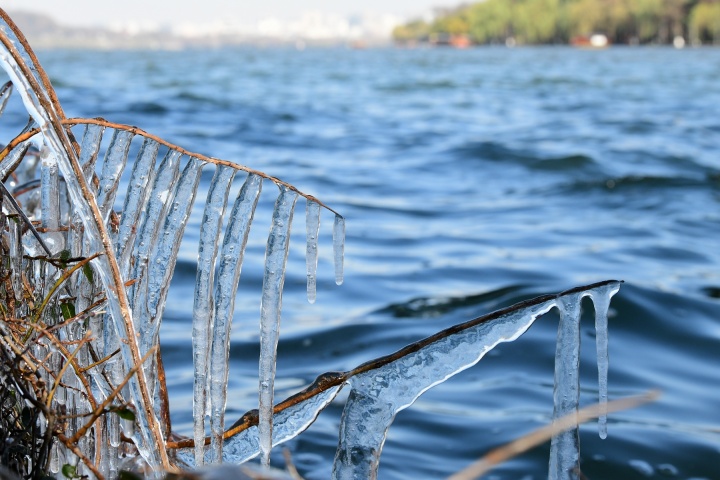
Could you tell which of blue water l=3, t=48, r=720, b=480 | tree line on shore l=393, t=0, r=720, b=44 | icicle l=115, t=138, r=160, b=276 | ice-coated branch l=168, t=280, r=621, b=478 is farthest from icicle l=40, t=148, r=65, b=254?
tree line on shore l=393, t=0, r=720, b=44

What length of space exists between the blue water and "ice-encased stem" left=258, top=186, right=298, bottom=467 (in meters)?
2.62

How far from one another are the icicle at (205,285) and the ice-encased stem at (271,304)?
117 millimetres

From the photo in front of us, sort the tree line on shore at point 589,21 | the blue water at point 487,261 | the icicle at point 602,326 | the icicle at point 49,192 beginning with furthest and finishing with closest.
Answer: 1. the tree line on shore at point 589,21
2. the blue water at point 487,261
3. the icicle at point 49,192
4. the icicle at point 602,326

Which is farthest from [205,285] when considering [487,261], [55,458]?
[487,261]

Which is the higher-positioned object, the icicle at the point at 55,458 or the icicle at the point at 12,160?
the icicle at the point at 12,160

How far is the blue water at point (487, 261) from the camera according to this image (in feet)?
17.2

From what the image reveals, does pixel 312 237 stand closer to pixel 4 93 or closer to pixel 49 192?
pixel 49 192

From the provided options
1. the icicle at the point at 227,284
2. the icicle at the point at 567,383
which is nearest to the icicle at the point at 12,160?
the icicle at the point at 227,284

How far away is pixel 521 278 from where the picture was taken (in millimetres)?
8648

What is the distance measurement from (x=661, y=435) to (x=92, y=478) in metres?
Answer: 3.74

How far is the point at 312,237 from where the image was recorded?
2.05 metres

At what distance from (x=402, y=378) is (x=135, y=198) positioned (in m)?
0.71

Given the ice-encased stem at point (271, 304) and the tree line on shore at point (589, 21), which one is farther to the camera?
the tree line on shore at point (589, 21)

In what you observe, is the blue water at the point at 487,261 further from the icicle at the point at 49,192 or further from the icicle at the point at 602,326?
the icicle at the point at 602,326
